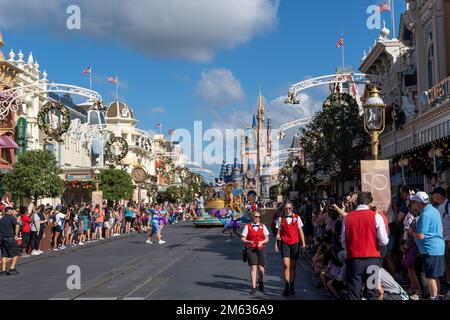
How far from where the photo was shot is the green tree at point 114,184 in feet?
187

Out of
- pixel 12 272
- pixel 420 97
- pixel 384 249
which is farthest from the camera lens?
pixel 420 97

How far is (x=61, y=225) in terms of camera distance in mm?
22922

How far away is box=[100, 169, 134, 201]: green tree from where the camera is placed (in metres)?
57.0

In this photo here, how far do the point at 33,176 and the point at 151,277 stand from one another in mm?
24518

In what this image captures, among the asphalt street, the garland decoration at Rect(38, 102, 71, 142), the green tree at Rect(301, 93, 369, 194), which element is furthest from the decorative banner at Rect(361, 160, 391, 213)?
the green tree at Rect(301, 93, 369, 194)

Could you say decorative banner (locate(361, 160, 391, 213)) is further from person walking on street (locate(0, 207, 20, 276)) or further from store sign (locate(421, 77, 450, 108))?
store sign (locate(421, 77, 450, 108))

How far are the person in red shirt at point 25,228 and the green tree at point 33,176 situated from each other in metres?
17.0

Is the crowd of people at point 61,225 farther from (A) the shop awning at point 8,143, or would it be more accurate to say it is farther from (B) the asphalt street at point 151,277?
(A) the shop awning at point 8,143

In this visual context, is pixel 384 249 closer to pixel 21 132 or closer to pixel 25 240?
pixel 25 240

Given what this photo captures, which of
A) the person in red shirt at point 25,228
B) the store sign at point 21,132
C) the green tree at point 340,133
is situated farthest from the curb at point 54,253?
the store sign at point 21,132

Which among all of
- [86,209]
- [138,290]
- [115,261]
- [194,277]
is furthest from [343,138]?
[138,290]

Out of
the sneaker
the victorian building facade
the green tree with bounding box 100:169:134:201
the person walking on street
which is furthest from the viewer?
the green tree with bounding box 100:169:134:201

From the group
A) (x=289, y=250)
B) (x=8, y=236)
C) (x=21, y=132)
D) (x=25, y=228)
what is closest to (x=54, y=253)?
(x=25, y=228)
